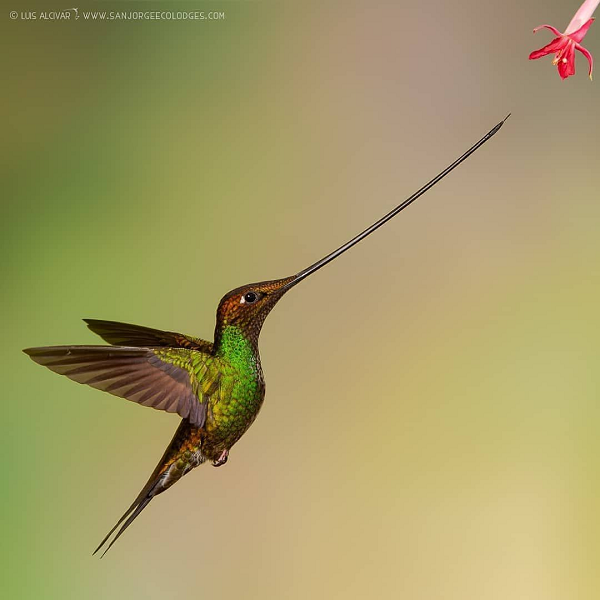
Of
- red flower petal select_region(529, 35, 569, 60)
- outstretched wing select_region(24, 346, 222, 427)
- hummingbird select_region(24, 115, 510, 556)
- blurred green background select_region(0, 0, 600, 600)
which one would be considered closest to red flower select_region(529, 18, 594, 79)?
red flower petal select_region(529, 35, 569, 60)

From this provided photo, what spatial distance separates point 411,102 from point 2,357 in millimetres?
1114

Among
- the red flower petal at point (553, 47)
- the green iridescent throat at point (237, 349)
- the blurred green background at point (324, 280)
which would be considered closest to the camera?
the red flower petal at point (553, 47)

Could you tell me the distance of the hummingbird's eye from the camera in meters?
0.52

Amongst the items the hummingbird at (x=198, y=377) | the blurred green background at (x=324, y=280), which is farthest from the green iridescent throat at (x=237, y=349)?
the blurred green background at (x=324, y=280)

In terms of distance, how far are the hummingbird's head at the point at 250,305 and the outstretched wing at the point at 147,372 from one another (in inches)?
1.2

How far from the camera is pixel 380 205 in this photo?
189 centimetres

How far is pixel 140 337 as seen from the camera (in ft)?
2.12

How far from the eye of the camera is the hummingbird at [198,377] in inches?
19.6

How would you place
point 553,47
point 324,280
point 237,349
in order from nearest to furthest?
point 553,47
point 237,349
point 324,280

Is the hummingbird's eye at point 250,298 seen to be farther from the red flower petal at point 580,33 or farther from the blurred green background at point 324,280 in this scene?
the blurred green background at point 324,280

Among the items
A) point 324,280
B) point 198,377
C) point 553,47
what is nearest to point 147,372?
point 198,377

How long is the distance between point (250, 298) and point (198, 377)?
0.28 ft

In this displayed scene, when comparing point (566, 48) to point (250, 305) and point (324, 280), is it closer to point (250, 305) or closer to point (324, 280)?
point (250, 305)

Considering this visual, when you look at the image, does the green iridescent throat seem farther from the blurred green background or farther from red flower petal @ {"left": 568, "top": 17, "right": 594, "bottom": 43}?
the blurred green background
